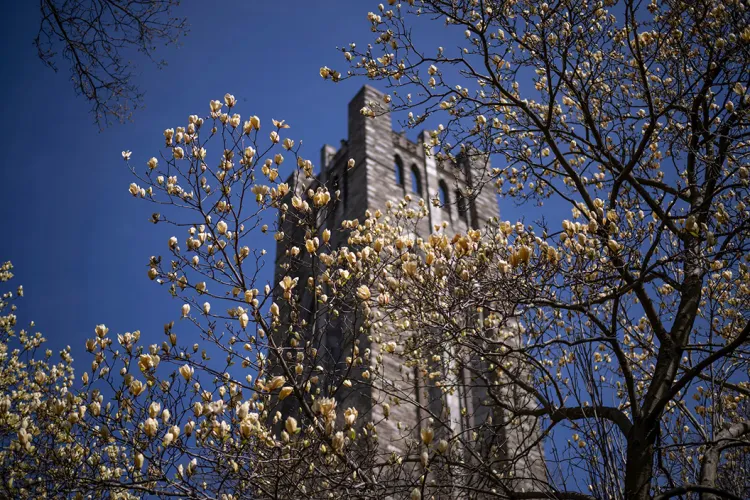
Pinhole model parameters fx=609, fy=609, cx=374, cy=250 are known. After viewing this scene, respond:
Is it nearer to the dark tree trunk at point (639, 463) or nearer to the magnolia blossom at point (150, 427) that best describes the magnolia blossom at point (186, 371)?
the magnolia blossom at point (150, 427)

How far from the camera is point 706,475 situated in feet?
16.9

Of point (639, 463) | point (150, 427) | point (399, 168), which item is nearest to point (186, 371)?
point (150, 427)

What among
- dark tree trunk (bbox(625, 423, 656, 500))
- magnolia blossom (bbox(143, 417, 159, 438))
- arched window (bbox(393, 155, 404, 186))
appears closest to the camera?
magnolia blossom (bbox(143, 417, 159, 438))

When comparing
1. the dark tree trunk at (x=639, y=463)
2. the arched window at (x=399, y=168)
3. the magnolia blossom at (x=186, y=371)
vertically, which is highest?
the arched window at (x=399, y=168)

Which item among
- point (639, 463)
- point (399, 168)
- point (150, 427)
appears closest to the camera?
point (150, 427)

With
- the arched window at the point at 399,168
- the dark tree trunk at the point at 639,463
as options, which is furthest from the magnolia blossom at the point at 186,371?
the arched window at the point at 399,168

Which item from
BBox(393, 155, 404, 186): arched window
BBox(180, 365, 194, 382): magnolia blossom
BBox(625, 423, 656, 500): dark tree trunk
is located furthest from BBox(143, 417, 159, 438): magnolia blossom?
BBox(393, 155, 404, 186): arched window

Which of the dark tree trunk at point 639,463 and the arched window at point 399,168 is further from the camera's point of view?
the arched window at point 399,168

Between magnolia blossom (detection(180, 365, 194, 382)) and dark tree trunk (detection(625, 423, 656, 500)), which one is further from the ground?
magnolia blossom (detection(180, 365, 194, 382))

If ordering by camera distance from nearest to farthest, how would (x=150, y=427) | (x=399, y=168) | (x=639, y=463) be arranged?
1. (x=150, y=427)
2. (x=639, y=463)
3. (x=399, y=168)

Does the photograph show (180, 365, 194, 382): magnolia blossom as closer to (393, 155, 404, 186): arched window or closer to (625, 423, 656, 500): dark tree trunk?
(625, 423, 656, 500): dark tree trunk

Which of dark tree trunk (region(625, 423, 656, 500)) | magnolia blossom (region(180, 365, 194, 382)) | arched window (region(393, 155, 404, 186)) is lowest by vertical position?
dark tree trunk (region(625, 423, 656, 500))

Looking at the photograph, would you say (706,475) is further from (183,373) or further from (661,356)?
(183,373)

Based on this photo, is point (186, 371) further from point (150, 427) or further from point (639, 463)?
point (639, 463)
